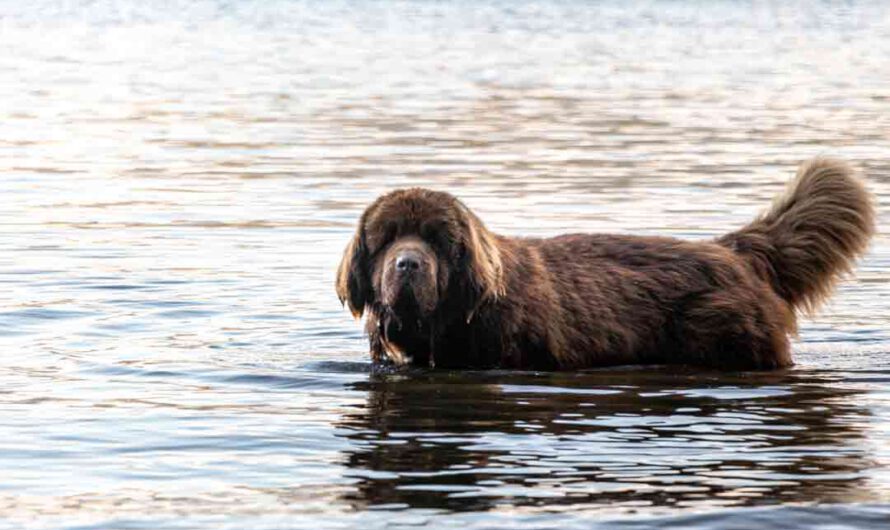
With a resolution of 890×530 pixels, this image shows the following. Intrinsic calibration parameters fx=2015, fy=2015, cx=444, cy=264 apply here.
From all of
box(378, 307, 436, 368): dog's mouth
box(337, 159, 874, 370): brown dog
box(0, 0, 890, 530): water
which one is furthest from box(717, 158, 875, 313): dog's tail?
box(378, 307, 436, 368): dog's mouth

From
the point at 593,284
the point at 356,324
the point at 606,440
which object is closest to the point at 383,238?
the point at 593,284

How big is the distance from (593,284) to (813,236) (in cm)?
140

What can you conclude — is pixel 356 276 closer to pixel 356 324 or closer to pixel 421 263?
pixel 421 263

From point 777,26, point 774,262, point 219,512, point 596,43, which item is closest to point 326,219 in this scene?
point 774,262

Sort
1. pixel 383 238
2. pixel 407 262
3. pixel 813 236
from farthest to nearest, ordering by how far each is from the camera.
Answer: pixel 813 236 → pixel 383 238 → pixel 407 262

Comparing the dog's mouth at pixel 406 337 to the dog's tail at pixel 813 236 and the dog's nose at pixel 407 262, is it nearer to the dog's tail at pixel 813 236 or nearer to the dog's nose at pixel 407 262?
the dog's nose at pixel 407 262

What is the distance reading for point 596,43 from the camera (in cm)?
5547

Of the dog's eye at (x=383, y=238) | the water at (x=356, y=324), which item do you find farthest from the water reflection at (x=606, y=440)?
the dog's eye at (x=383, y=238)

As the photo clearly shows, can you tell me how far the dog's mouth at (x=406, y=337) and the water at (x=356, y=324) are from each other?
0.17 m

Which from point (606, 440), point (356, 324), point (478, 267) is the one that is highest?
point (478, 267)

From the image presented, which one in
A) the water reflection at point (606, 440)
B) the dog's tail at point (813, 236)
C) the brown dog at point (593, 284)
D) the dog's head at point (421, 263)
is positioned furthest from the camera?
the dog's tail at point (813, 236)

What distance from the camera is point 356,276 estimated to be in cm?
1111

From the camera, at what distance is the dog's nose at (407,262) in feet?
34.6

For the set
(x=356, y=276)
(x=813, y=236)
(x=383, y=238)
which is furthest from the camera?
(x=813, y=236)
